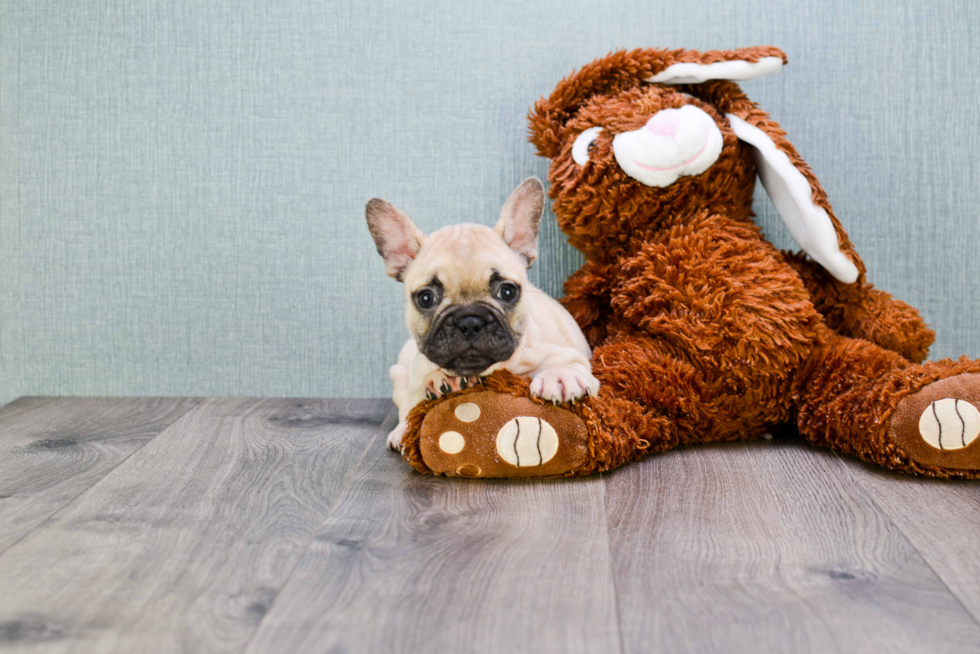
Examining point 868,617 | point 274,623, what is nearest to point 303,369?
point 274,623

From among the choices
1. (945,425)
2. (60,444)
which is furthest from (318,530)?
(945,425)

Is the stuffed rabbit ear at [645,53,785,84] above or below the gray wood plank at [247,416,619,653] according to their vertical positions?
above

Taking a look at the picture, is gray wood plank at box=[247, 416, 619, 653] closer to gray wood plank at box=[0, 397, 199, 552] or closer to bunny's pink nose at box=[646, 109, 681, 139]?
gray wood plank at box=[0, 397, 199, 552]

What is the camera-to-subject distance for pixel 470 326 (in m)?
1.38

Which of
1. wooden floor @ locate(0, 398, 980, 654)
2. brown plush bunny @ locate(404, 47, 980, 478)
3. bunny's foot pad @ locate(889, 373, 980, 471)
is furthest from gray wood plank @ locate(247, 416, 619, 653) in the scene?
bunny's foot pad @ locate(889, 373, 980, 471)

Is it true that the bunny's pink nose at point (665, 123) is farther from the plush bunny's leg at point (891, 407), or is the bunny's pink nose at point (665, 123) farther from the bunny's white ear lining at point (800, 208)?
the plush bunny's leg at point (891, 407)

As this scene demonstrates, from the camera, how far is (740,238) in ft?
5.63

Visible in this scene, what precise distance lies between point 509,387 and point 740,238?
0.64 meters

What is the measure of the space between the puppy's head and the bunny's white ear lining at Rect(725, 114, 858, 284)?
0.51 meters

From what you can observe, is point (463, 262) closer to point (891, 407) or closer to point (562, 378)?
point (562, 378)

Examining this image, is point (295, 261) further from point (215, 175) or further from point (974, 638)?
point (974, 638)

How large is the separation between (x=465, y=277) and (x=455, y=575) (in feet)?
1.86

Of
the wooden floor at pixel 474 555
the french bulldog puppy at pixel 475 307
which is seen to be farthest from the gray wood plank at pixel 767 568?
the french bulldog puppy at pixel 475 307

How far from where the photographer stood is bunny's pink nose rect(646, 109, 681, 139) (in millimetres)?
1633
